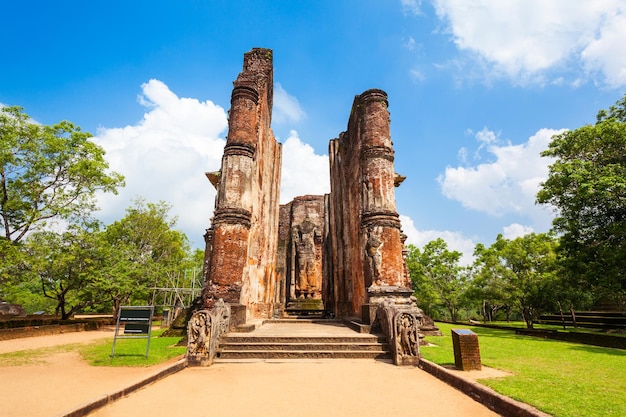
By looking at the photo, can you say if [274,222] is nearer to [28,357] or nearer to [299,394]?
[28,357]

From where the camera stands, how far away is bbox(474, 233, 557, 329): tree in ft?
55.2

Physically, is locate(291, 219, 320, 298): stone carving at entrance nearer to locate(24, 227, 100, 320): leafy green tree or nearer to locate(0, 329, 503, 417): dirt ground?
locate(24, 227, 100, 320): leafy green tree

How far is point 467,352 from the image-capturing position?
5.48 m

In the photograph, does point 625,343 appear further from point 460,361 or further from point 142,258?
point 142,258

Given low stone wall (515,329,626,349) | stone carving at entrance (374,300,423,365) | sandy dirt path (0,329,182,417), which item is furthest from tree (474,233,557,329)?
sandy dirt path (0,329,182,417)

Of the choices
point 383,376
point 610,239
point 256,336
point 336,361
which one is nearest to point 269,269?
point 256,336

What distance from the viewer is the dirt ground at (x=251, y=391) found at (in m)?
3.70

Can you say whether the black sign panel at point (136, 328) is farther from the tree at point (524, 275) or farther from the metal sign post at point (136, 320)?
the tree at point (524, 275)

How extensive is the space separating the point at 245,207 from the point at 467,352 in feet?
23.8

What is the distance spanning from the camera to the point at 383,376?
5.36m

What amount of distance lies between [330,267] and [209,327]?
12247 millimetres

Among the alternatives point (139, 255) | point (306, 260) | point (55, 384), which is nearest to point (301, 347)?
point (55, 384)

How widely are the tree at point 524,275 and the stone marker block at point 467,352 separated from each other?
14.2 meters

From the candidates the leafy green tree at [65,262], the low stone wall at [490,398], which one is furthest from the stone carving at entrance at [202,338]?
the leafy green tree at [65,262]
